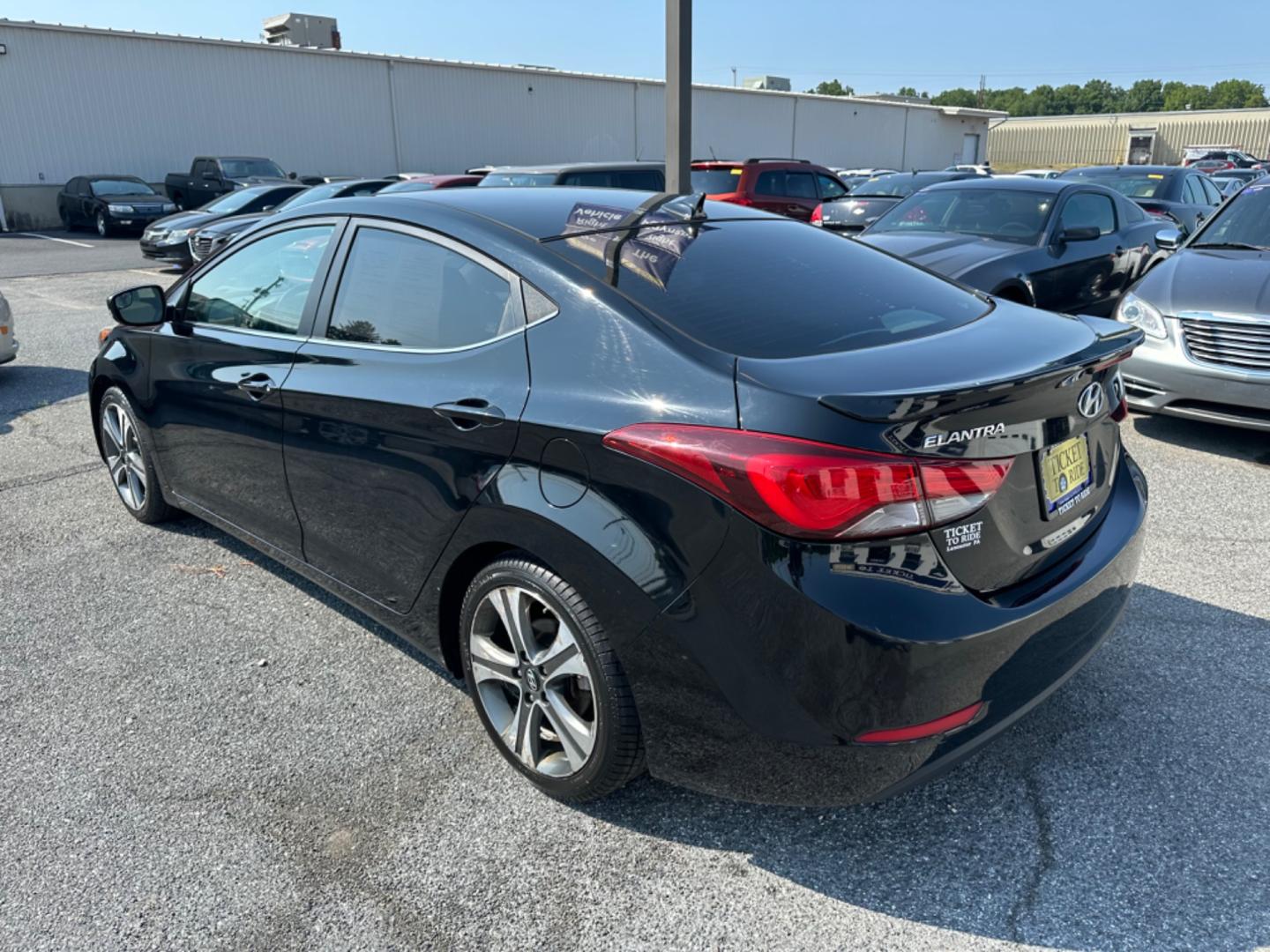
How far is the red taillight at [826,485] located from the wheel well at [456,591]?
0.72 m

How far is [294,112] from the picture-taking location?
3034 centimetres

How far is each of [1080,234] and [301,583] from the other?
21.5ft

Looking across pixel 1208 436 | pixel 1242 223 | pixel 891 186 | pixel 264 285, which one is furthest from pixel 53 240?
pixel 1208 436

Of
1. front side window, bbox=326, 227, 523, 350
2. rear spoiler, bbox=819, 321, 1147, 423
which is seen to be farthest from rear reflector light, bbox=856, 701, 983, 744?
front side window, bbox=326, 227, 523, 350

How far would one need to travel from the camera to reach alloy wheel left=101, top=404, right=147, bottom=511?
4.59 metres

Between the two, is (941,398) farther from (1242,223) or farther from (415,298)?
(1242,223)

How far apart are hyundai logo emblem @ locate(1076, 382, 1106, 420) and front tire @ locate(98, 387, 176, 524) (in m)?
3.89

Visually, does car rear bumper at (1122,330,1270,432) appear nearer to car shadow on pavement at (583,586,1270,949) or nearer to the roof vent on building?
car shadow on pavement at (583,586,1270,949)

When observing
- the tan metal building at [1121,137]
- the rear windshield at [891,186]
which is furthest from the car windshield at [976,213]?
the tan metal building at [1121,137]

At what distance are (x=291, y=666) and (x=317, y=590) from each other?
64 cm

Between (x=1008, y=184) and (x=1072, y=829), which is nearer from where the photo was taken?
(x=1072, y=829)

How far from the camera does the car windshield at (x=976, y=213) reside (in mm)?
7977

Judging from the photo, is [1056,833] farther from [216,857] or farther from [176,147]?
[176,147]

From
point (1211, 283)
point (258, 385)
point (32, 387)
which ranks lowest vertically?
point (32, 387)
